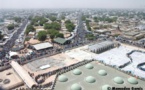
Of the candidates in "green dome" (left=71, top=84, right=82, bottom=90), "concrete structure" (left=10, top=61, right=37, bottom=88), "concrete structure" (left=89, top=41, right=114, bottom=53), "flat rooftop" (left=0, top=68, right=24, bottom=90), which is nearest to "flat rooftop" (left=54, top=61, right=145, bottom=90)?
"green dome" (left=71, top=84, right=82, bottom=90)

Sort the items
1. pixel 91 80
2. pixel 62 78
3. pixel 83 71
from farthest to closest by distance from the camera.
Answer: pixel 83 71
pixel 62 78
pixel 91 80

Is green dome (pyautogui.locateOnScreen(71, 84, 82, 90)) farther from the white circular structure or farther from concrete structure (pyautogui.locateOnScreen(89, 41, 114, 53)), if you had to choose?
concrete structure (pyautogui.locateOnScreen(89, 41, 114, 53))

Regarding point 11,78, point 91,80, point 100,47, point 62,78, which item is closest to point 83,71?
point 91,80

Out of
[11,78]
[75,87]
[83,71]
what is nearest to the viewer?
[75,87]

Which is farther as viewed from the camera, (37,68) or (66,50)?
(66,50)

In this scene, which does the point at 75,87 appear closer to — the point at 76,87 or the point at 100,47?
the point at 76,87

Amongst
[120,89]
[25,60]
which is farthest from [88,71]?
[25,60]

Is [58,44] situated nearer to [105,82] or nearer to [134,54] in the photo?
[134,54]

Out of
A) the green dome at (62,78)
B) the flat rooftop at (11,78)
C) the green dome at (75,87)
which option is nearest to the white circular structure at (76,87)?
the green dome at (75,87)

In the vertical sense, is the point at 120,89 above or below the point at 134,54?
above

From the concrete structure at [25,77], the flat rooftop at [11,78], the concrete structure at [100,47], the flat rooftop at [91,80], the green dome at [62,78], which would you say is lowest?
the flat rooftop at [11,78]

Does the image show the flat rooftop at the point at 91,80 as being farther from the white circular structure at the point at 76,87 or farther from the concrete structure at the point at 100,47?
the concrete structure at the point at 100,47
